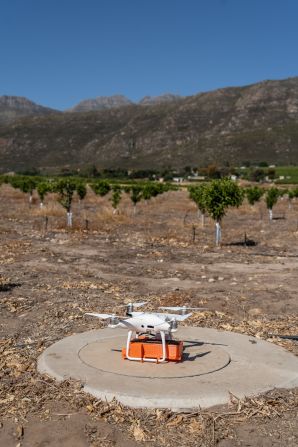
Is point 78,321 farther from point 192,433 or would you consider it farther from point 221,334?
point 192,433

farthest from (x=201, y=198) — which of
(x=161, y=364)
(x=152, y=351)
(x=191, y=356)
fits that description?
(x=161, y=364)

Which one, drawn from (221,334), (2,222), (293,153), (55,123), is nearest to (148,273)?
(221,334)

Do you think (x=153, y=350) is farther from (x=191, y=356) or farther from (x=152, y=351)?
(x=191, y=356)

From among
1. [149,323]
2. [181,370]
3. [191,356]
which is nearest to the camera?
[181,370]

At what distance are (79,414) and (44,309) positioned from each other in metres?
6.17

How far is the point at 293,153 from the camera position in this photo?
131 meters

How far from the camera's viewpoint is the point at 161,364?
364 inches

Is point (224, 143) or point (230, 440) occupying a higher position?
point (224, 143)

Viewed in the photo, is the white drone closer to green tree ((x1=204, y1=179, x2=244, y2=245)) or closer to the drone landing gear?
the drone landing gear

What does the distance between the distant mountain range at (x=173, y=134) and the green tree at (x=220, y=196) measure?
4029 inches

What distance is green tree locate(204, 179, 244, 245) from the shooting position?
2928 cm

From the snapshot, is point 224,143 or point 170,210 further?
point 224,143

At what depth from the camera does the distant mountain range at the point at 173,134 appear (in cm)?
13675

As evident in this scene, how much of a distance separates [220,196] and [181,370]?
2115 centimetres
